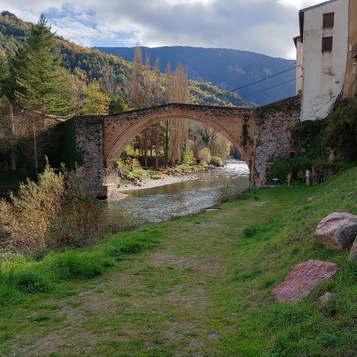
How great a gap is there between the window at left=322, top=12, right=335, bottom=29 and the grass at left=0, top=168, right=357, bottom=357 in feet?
55.0

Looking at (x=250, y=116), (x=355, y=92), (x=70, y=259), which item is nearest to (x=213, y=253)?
(x=70, y=259)

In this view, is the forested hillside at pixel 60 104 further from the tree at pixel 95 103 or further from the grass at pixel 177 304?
the grass at pixel 177 304

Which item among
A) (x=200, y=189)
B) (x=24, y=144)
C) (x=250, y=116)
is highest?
(x=250, y=116)

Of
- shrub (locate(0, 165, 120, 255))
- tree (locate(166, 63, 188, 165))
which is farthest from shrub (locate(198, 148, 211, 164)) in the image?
shrub (locate(0, 165, 120, 255))

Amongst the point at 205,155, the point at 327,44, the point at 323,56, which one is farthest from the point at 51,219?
the point at 205,155

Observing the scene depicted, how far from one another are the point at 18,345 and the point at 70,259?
2550 mm

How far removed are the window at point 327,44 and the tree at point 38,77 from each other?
810 inches

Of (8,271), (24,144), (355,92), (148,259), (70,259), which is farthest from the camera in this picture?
(24,144)

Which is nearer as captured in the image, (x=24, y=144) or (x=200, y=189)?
(x=24, y=144)

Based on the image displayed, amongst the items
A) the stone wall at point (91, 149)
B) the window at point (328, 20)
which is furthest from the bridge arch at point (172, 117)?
the window at point (328, 20)

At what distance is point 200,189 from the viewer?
2700 cm

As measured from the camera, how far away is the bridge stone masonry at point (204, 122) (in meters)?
21.2

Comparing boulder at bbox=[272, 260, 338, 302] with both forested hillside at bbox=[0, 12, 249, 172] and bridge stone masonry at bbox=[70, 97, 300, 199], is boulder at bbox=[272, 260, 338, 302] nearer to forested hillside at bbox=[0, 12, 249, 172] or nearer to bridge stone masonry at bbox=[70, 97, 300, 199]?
bridge stone masonry at bbox=[70, 97, 300, 199]

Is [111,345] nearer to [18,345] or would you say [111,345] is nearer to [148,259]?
[18,345]
